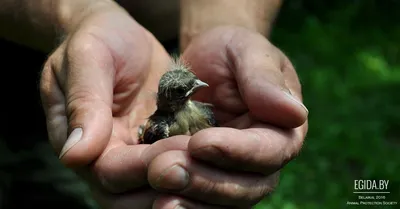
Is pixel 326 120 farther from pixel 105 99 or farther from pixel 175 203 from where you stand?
pixel 175 203

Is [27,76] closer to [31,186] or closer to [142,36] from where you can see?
[31,186]

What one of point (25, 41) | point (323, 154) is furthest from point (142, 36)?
point (323, 154)

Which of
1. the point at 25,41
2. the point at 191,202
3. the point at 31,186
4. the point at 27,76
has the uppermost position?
the point at 25,41

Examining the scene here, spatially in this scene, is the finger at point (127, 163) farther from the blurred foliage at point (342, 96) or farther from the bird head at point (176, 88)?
the blurred foliage at point (342, 96)

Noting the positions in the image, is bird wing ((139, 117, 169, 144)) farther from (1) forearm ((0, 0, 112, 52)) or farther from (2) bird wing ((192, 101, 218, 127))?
(1) forearm ((0, 0, 112, 52))

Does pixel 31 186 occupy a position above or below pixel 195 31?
below

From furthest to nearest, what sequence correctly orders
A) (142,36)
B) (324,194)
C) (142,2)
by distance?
(324,194) < (142,2) < (142,36)

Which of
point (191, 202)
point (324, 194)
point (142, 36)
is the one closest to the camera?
point (191, 202)
